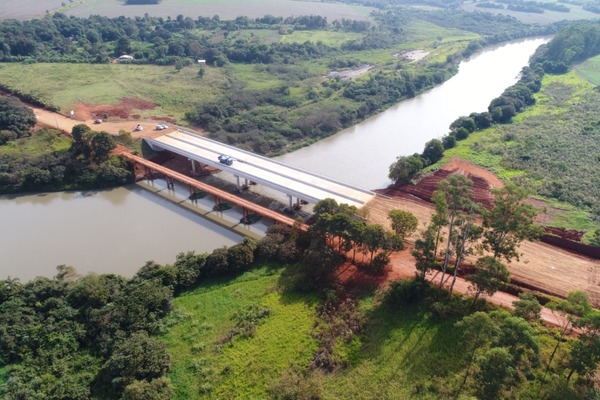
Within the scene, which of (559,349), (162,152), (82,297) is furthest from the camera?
(162,152)

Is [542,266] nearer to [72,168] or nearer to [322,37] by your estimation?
[72,168]

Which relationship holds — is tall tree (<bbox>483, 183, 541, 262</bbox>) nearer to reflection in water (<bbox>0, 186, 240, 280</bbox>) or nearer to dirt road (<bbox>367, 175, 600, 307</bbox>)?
dirt road (<bbox>367, 175, 600, 307</bbox>)

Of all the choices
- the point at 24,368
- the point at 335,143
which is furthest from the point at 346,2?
the point at 24,368

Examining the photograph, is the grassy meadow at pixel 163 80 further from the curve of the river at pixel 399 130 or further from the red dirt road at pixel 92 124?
the curve of the river at pixel 399 130

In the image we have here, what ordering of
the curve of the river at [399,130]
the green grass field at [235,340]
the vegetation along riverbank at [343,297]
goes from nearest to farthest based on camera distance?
the vegetation along riverbank at [343,297] < the green grass field at [235,340] < the curve of the river at [399,130]

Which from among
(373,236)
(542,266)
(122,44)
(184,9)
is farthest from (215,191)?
(184,9)

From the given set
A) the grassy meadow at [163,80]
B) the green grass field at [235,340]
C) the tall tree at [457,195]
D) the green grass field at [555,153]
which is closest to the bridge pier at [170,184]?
the grassy meadow at [163,80]

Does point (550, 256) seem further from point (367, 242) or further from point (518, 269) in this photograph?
point (367, 242)
